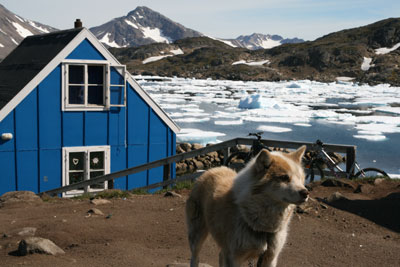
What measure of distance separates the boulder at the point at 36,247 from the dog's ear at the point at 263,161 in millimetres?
3365

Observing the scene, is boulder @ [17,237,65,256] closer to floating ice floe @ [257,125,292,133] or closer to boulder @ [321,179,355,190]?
boulder @ [321,179,355,190]

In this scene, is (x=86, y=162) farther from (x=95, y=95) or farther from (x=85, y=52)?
(x=85, y=52)

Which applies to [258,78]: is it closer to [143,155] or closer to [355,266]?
[143,155]

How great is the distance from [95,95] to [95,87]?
0.25 m

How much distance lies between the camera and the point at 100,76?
14.0 meters

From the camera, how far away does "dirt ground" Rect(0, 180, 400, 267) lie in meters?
6.11

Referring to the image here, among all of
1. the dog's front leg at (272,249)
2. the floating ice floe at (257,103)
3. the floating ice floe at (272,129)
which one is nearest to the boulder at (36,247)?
the dog's front leg at (272,249)

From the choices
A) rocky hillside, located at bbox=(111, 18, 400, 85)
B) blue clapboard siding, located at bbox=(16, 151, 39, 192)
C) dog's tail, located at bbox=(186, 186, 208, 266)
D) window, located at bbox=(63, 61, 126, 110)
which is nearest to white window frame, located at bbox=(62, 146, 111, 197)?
blue clapboard siding, located at bbox=(16, 151, 39, 192)

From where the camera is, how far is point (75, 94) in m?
14.0

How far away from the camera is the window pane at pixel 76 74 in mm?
13695

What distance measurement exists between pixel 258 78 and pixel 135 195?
123764mm

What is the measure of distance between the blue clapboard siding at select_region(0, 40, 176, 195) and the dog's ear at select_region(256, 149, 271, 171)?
10.3m

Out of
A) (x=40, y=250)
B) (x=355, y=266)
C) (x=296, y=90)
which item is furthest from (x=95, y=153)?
(x=296, y=90)

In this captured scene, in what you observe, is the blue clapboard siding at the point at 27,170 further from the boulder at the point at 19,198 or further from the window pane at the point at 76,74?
the boulder at the point at 19,198
